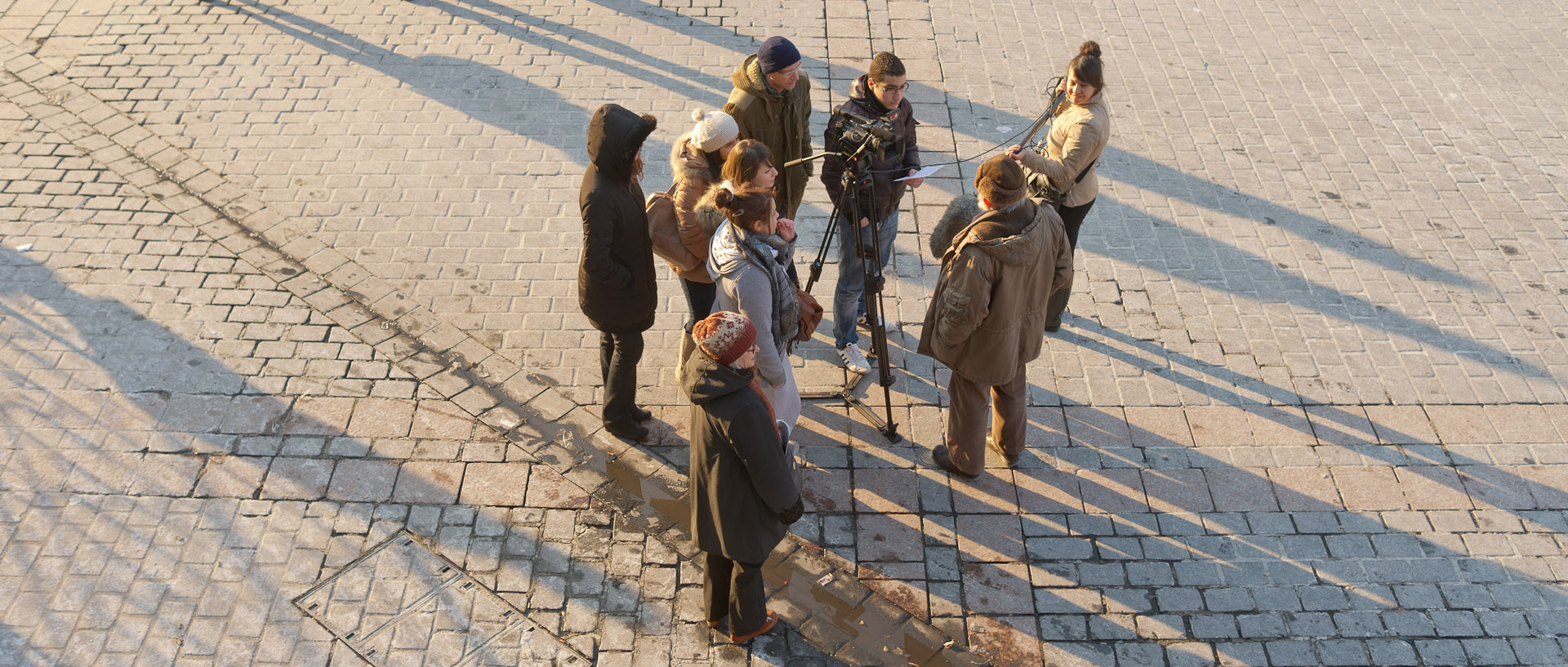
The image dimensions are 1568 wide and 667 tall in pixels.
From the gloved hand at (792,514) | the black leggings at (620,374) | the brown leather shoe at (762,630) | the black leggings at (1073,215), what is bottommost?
the brown leather shoe at (762,630)

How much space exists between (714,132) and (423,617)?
8.64ft

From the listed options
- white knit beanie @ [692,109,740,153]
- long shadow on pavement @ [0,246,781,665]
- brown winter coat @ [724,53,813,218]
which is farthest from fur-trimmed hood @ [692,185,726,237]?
long shadow on pavement @ [0,246,781,665]

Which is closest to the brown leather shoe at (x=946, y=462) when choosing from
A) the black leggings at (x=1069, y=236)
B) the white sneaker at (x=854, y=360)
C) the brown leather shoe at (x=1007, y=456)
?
the brown leather shoe at (x=1007, y=456)

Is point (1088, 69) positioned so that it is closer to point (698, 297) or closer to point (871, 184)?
point (871, 184)

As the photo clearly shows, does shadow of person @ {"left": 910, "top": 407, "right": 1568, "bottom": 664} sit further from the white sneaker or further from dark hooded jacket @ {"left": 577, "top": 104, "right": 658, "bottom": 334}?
dark hooded jacket @ {"left": 577, "top": 104, "right": 658, "bottom": 334}

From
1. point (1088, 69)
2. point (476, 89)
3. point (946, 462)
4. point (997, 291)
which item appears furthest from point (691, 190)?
point (476, 89)

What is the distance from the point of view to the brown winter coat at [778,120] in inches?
223

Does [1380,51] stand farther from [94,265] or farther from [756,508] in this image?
[94,265]

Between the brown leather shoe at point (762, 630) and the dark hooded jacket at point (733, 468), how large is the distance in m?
0.54

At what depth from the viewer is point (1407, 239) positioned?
24.1ft

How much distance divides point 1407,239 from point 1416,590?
3291 mm

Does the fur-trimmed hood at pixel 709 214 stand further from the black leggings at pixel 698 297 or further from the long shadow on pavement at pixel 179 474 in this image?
the long shadow on pavement at pixel 179 474

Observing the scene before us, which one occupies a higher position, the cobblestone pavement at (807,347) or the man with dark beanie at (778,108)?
the man with dark beanie at (778,108)

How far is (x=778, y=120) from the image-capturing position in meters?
5.78
